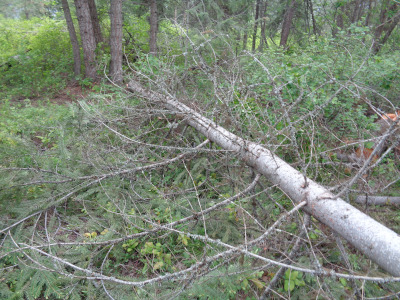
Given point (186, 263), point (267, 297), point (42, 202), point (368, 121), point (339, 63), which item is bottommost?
point (186, 263)

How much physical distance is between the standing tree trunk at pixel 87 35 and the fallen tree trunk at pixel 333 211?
682 centimetres

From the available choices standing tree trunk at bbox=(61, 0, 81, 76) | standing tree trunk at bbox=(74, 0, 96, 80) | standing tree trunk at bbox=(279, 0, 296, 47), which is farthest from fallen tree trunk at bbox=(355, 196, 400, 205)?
standing tree trunk at bbox=(61, 0, 81, 76)

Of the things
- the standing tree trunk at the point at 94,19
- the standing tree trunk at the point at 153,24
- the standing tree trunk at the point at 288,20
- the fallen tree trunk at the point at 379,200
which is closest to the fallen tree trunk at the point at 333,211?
the fallen tree trunk at the point at 379,200

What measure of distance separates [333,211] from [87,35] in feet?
27.1

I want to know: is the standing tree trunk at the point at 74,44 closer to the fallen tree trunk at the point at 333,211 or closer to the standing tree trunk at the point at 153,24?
the standing tree trunk at the point at 153,24

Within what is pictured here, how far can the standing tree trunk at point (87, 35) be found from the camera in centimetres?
729

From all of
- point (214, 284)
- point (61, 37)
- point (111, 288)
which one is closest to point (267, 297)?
point (214, 284)

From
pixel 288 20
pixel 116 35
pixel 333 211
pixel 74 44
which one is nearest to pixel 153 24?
pixel 116 35

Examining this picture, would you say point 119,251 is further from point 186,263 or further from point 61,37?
point 61,37

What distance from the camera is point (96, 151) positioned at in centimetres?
338

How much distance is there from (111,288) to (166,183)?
1.63 metres

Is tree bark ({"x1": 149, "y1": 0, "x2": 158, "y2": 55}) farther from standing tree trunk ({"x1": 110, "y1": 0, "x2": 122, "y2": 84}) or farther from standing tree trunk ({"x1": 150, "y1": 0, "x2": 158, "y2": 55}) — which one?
standing tree trunk ({"x1": 110, "y1": 0, "x2": 122, "y2": 84})

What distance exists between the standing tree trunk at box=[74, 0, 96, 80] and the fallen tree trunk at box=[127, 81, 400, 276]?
22.4 ft

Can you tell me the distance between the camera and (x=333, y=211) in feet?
6.27
